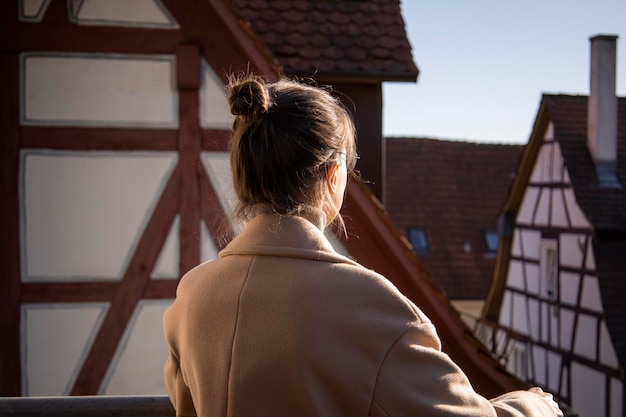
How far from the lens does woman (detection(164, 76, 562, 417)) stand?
1.53 meters

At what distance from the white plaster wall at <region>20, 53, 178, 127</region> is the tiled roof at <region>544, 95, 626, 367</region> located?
32.6ft

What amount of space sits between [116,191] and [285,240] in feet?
11.7

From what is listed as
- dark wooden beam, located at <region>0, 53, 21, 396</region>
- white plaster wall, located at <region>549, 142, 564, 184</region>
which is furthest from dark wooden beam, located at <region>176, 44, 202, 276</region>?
white plaster wall, located at <region>549, 142, 564, 184</region>

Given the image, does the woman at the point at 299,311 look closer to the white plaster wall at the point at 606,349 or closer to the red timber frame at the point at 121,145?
the red timber frame at the point at 121,145

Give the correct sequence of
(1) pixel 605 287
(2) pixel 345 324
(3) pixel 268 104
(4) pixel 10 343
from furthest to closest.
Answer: (1) pixel 605 287
(4) pixel 10 343
(3) pixel 268 104
(2) pixel 345 324

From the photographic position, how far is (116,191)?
5.04m

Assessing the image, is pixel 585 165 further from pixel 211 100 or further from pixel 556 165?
pixel 211 100

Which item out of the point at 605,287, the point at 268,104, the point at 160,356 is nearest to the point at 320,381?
the point at 268,104

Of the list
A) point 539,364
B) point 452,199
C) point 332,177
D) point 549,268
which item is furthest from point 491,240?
point 332,177

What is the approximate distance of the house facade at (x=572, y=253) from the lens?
13695 millimetres

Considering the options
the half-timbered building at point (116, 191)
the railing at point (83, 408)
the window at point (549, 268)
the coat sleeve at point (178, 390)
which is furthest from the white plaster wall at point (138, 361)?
the window at point (549, 268)

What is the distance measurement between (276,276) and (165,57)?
3722mm

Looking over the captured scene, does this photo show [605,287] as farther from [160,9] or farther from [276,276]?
[276,276]

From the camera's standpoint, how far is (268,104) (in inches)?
65.8
